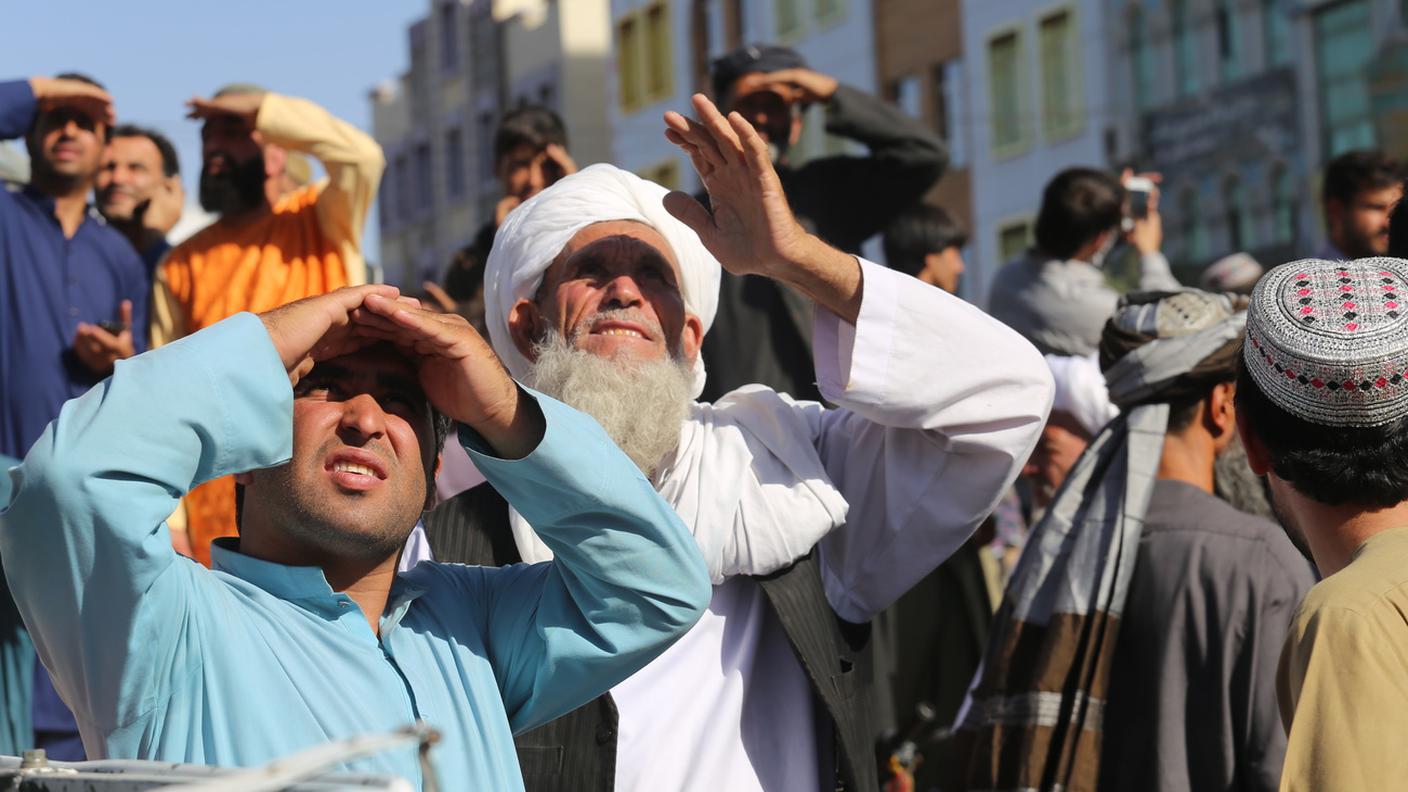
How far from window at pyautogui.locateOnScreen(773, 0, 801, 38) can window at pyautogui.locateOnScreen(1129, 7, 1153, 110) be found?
300 inches

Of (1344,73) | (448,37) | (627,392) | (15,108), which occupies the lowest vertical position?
(627,392)

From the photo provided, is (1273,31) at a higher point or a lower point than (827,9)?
lower

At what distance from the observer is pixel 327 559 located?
116 inches

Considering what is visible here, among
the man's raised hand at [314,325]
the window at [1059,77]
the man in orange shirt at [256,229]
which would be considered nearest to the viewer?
the man's raised hand at [314,325]

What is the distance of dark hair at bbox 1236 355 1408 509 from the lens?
2.84 metres

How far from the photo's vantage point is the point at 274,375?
9.14 feet

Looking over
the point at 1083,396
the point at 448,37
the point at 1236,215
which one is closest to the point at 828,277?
the point at 1083,396

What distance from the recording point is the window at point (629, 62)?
40.9 m

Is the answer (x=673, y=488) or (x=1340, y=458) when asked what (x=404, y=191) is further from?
(x=1340, y=458)

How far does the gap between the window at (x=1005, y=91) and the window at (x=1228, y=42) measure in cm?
346

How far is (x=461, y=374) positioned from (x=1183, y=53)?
27.7 meters

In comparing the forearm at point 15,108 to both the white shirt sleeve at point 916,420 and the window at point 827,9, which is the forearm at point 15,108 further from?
the window at point 827,9

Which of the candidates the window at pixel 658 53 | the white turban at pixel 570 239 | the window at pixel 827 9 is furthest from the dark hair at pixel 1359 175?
the window at pixel 658 53

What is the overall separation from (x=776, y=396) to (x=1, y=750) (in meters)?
2.86
